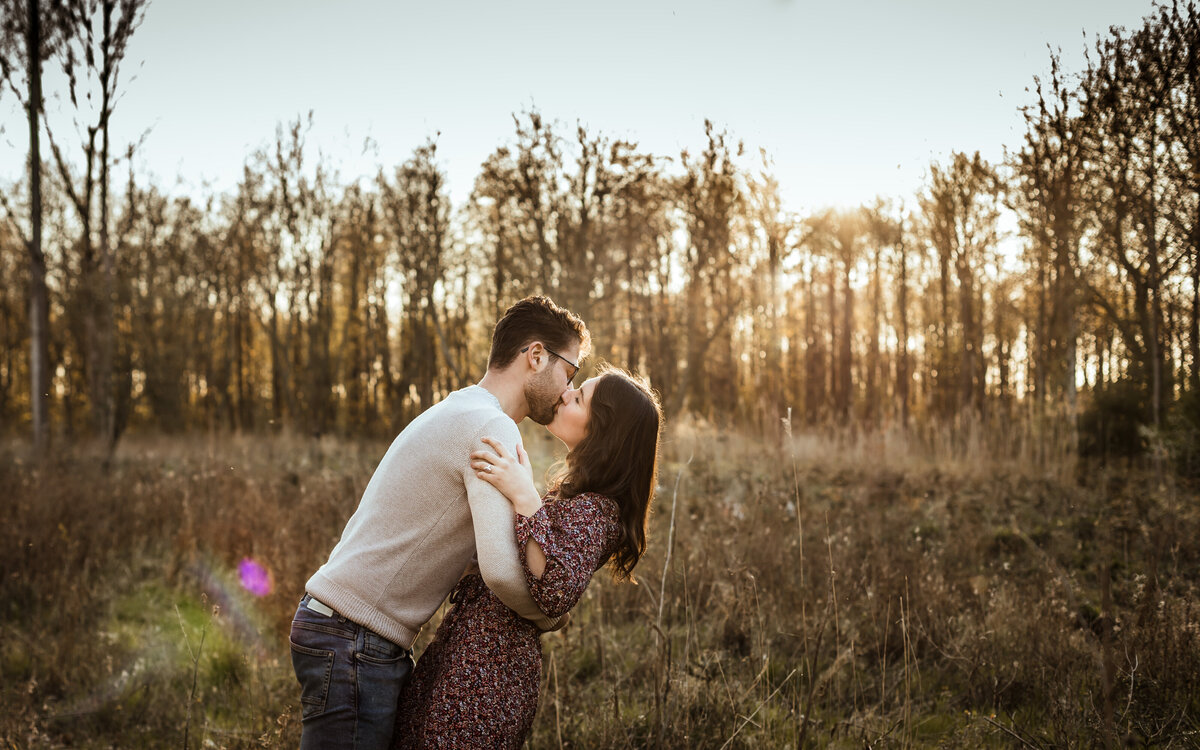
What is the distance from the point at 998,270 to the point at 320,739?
59.8ft

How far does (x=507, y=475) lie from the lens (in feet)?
7.16

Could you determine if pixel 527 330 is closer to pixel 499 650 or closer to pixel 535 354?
pixel 535 354

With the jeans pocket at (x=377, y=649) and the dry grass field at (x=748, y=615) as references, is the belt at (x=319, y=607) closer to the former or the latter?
the jeans pocket at (x=377, y=649)

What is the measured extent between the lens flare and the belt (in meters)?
3.70

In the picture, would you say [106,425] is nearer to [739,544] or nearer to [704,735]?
[739,544]

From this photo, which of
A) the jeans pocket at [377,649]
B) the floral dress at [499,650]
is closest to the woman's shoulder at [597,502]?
the floral dress at [499,650]

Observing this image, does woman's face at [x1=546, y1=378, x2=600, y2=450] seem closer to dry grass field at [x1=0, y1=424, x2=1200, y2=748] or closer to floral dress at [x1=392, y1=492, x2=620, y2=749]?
floral dress at [x1=392, y1=492, x2=620, y2=749]

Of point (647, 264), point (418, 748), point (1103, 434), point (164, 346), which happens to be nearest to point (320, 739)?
point (418, 748)

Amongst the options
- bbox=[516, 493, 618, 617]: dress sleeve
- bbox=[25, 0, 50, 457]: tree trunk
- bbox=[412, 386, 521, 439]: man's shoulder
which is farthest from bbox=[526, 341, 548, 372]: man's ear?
bbox=[25, 0, 50, 457]: tree trunk

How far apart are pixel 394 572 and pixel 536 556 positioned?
464 millimetres

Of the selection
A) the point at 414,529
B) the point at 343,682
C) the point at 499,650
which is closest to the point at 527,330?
the point at 414,529

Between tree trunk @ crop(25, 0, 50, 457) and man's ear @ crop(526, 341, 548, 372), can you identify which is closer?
man's ear @ crop(526, 341, 548, 372)

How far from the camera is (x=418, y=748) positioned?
2242 mm

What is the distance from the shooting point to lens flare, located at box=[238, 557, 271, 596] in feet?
19.2
